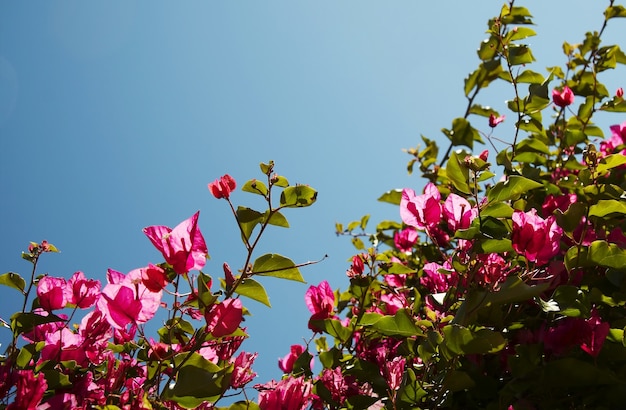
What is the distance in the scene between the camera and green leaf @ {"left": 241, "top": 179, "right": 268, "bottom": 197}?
2.57ft

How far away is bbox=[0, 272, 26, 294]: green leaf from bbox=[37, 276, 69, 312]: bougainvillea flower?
0.37 ft

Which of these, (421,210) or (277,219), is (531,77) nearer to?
(421,210)

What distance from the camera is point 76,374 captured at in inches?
37.2

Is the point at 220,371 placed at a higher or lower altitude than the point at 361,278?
lower

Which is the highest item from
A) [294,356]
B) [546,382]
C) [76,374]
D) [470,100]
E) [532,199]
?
[470,100]

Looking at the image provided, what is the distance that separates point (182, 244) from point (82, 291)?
0.40 metres

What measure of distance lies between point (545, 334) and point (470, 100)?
3.45 feet

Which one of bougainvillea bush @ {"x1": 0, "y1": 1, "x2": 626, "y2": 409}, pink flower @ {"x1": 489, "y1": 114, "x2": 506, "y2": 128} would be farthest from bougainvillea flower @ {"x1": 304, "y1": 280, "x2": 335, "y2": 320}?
pink flower @ {"x1": 489, "y1": 114, "x2": 506, "y2": 128}

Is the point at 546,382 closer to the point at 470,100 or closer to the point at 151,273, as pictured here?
the point at 151,273

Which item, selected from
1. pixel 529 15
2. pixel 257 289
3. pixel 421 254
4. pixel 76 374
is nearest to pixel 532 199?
pixel 421 254

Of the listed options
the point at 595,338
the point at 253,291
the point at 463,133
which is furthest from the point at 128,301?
the point at 463,133

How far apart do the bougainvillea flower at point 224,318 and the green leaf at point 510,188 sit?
0.48 m

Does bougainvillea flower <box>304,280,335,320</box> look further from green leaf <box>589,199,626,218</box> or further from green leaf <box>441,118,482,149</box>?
green leaf <box>441,118,482,149</box>

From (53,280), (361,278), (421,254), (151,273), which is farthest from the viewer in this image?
(421,254)
